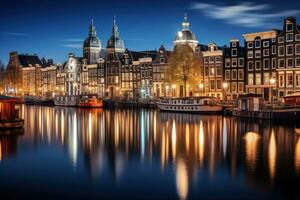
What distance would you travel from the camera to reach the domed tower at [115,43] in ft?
346

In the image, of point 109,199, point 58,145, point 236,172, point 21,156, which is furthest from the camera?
point 58,145

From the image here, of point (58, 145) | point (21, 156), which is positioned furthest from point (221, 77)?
point (21, 156)

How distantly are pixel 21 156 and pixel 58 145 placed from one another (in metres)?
5.10

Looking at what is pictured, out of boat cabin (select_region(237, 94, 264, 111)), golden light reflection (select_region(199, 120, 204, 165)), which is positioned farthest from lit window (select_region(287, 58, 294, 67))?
golden light reflection (select_region(199, 120, 204, 165))

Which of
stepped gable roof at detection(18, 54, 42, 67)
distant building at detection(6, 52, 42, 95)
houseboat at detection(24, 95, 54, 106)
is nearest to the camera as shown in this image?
houseboat at detection(24, 95, 54, 106)

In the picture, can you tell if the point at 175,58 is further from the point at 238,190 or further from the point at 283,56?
the point at 238,190

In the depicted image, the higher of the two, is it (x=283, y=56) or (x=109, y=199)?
(x=283, y=56)

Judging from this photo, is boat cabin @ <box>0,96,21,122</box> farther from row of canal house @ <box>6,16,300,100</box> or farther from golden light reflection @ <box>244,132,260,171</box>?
row of canal house @ <box>6,16,300,100</box>

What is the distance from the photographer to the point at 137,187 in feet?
67.3

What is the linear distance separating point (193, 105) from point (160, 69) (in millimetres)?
24934

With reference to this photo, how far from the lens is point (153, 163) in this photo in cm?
2558

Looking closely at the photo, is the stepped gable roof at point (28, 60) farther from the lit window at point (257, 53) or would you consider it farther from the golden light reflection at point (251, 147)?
the golden light reflection at point (251, 147)

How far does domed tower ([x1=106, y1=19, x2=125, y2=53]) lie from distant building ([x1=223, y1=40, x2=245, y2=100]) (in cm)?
3798

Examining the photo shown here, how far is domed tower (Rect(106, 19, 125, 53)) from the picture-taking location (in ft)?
346
